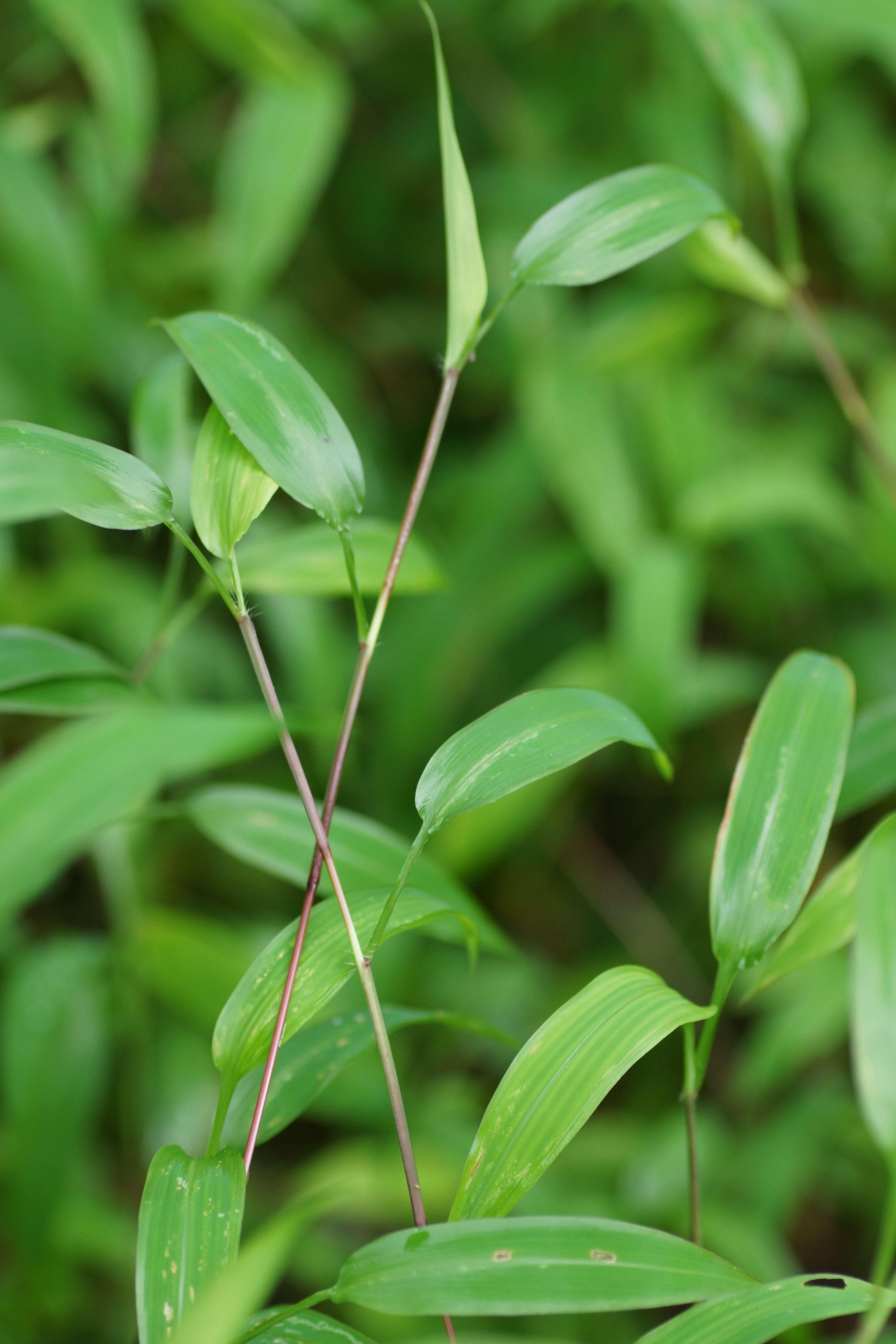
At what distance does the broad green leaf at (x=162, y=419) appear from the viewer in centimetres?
37

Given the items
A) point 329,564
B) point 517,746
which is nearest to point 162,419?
point 329,564

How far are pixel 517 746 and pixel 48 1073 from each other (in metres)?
0.48

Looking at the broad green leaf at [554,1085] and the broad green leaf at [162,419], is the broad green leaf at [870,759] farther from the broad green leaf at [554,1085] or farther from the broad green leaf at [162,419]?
the broad green leaf at [162,419]

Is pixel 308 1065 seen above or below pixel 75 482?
below

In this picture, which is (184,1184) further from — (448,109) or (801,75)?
(801,75)

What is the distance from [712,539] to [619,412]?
141 mm

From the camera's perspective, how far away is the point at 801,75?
84 cm

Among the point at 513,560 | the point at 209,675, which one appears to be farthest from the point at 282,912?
the point at 513,560

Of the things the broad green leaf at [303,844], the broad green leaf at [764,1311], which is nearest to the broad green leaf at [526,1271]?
the broad green leaf at [764,1311]

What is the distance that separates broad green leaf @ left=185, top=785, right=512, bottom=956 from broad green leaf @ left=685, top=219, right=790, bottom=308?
30cm

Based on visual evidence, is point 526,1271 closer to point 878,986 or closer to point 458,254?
point 878,986

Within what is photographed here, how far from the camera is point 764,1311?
22cm

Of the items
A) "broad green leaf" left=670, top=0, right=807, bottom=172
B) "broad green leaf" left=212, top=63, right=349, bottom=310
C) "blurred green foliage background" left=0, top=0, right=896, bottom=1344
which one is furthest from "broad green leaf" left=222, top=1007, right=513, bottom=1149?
"broad green leaf" left=212, top=63, right=349, bottom=310

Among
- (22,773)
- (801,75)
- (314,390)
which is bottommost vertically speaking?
(22,773)
